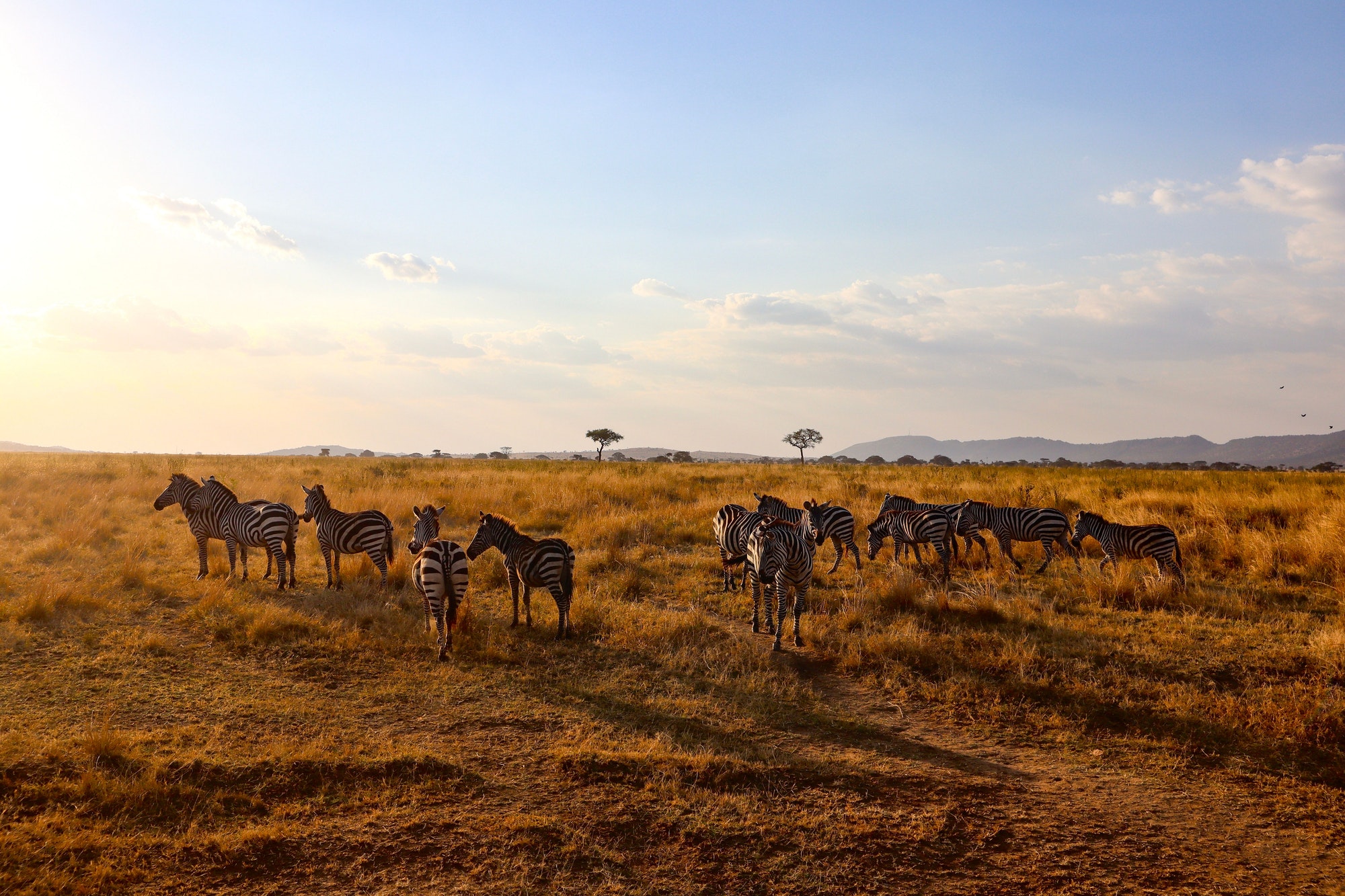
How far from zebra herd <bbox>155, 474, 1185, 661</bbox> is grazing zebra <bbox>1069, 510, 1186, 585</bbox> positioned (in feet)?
0.07

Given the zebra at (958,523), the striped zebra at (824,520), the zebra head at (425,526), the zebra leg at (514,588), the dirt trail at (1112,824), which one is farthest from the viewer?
the zebra at (958,523)

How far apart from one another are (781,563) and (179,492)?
12614mm

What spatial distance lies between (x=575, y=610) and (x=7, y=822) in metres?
7.01

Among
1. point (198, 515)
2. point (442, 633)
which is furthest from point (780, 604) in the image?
point (198, 515)

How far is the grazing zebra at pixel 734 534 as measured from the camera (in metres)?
12.7

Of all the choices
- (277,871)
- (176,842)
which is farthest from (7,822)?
(277,871)

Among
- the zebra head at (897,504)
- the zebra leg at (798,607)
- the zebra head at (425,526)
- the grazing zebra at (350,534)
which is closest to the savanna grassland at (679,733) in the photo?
the zebra leg at (798,607)

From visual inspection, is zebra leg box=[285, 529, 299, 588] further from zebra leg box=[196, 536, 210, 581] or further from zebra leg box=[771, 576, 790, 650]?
zebra leg box=[771, 576, 790, 650]

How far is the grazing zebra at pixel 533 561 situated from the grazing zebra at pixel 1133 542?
10595 mm

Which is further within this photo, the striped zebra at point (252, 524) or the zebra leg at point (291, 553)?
the zebra leg at point (291, 553)

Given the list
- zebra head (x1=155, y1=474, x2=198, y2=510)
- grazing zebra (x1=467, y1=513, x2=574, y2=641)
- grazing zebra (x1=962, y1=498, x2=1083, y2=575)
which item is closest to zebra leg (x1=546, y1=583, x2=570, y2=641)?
grazing zebra (x1=467, y1=513, x2=574, y2=641)

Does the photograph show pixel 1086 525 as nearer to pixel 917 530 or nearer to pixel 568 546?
pixel 917 530

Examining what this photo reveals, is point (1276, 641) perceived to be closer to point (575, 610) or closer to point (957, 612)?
point (957, 612)

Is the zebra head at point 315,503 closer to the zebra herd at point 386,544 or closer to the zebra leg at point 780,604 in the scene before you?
the zebra herd at point 386,544
